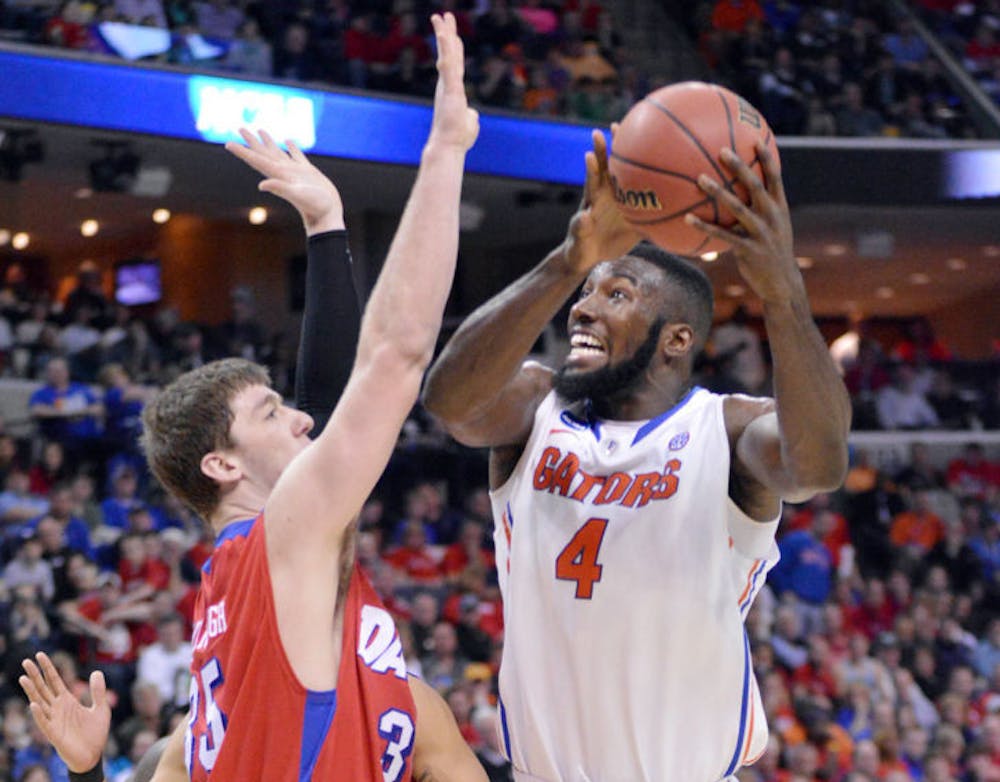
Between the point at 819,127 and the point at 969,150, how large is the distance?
142 cm

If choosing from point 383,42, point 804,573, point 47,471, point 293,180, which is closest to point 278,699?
point 293,180

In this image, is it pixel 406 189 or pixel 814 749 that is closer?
pixel 814 749

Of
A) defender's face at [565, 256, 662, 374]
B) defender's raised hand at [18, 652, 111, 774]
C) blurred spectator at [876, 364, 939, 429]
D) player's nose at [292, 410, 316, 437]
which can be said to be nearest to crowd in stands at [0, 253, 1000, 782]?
blurred spectator at [876, 364, 939, 429]

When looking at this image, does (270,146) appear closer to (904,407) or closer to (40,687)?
(40,687)

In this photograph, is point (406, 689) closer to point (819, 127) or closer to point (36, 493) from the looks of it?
point (36, 493)

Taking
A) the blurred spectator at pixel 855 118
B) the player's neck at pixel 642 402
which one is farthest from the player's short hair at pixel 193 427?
the blurred spectator at pixel 855 118

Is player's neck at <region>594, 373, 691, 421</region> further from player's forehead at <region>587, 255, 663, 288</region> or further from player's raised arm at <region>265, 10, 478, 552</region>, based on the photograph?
player's raised arm at <region>265, 10, 478, 552</region>

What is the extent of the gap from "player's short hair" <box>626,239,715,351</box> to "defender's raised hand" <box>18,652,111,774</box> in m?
1.57

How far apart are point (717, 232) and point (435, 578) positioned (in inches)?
303

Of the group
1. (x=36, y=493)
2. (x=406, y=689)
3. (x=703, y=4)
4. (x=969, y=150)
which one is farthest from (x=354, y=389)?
(x=703, y=4)

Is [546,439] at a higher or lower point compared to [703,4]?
higher

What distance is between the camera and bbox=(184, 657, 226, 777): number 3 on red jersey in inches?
106

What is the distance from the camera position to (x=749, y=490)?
339cm

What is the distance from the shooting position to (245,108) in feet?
36.7
